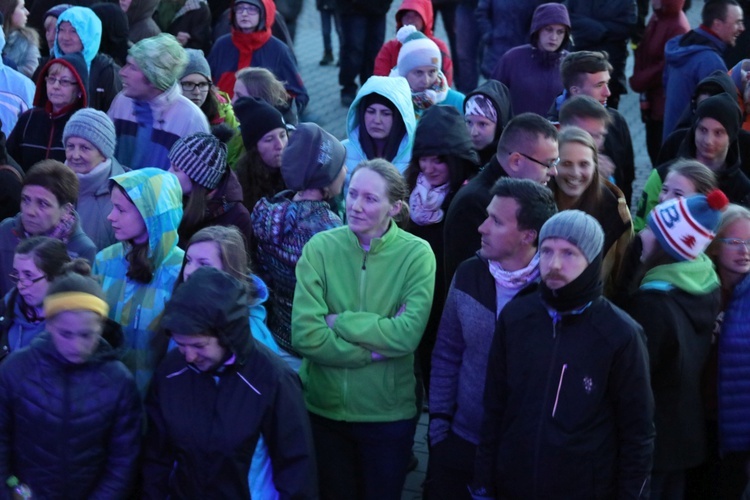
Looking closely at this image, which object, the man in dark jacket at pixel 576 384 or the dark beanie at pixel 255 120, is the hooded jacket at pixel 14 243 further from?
the man in dark jacket at pixel 576 384

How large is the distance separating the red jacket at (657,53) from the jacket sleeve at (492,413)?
634 cm

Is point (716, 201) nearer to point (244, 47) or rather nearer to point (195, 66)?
point (195, 66)

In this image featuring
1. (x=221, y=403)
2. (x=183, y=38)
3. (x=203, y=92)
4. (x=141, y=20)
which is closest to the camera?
(x=221, y=403)

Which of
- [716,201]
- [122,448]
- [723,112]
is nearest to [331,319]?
[122,448]

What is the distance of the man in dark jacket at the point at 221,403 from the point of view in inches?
159

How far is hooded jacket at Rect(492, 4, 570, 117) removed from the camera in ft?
28.1

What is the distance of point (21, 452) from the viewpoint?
4.22 m

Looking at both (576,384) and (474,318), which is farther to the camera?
(474,318)

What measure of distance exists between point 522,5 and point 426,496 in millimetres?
6668

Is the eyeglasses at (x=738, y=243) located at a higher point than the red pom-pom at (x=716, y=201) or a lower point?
lower

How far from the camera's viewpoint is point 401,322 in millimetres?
4672

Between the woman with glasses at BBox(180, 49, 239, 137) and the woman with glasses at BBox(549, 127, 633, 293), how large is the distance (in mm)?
2896

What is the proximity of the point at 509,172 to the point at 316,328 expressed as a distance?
127 centimetres

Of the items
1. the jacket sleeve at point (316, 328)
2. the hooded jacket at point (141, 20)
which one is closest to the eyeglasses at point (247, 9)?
the hooded jacket at point (141, 20)
